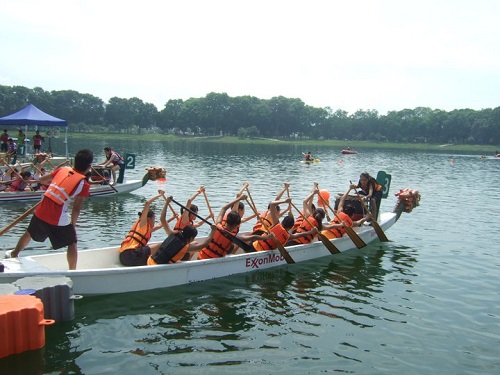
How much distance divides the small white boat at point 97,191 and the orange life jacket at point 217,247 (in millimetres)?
7153

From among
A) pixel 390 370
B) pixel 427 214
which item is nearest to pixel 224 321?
pixel 390 370

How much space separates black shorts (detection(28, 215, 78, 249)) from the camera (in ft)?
25.5

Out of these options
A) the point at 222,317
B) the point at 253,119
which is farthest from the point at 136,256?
the point at 253,119

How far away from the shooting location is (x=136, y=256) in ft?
30.1

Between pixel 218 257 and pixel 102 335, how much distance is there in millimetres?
3128

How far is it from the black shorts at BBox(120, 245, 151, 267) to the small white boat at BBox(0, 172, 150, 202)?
7370 millimetres

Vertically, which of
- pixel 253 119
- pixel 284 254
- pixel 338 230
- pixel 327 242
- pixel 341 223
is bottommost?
pixel 284 254

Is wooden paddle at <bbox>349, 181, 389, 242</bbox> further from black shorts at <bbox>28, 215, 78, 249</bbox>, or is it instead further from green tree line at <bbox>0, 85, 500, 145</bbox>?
green tree line at <bbox>0, 85, 500, 145</bbox>

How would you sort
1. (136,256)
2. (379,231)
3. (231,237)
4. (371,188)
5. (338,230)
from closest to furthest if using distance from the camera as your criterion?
1. (136,256)
2. (231,237)
3. (338,230)
4. (371,188)
5. (379,231)

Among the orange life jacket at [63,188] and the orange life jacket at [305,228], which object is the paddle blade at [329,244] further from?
the orange life jacket at [63,188]

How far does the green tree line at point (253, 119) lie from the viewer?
124 meters

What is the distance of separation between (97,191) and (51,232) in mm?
12594

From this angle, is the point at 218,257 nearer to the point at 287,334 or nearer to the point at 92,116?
the point at 287,334

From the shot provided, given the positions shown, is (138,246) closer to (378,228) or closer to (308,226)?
(308,226)
